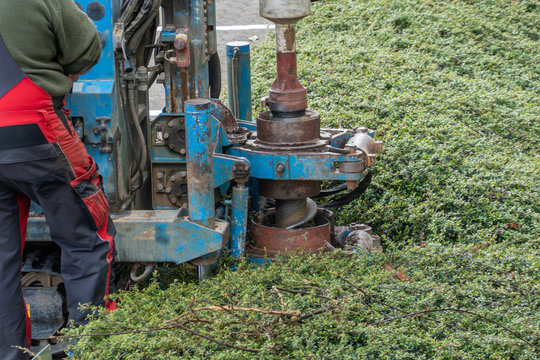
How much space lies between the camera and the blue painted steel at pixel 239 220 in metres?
4.39

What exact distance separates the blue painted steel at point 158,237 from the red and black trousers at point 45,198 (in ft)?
0.67

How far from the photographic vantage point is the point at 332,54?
8.70 metres

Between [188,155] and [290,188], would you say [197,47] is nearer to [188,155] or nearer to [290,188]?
[188,155]

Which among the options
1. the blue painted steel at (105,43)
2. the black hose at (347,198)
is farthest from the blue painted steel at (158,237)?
the black hose at (347,198)

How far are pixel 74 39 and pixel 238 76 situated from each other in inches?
75.2

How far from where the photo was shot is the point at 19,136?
348cm

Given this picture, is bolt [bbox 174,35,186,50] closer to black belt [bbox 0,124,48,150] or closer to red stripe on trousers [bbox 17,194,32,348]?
black belt [bbox 0,124,48,150]

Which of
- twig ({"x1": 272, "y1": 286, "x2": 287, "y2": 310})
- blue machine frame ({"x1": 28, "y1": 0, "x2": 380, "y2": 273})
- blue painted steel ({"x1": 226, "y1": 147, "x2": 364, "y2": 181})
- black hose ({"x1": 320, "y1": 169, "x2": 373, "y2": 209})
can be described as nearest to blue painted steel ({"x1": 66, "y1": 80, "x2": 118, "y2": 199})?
blue machine frame ({"x1": 28, "y1": 0, "x2": 380, "y2": 273})

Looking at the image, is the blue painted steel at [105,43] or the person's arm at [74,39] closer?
the person's arm at [74,39]

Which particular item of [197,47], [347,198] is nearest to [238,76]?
[197,47]

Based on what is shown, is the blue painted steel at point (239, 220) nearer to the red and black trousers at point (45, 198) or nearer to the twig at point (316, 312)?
the red and black trousers at point (45, 198)

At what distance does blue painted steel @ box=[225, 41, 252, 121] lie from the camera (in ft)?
17.4

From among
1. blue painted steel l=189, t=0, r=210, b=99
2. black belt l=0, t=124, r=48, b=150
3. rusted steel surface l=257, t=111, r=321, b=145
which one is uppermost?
blue painted steel l=189, t=0, r=210, b=99

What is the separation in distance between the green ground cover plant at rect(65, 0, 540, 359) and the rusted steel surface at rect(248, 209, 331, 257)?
199mm
